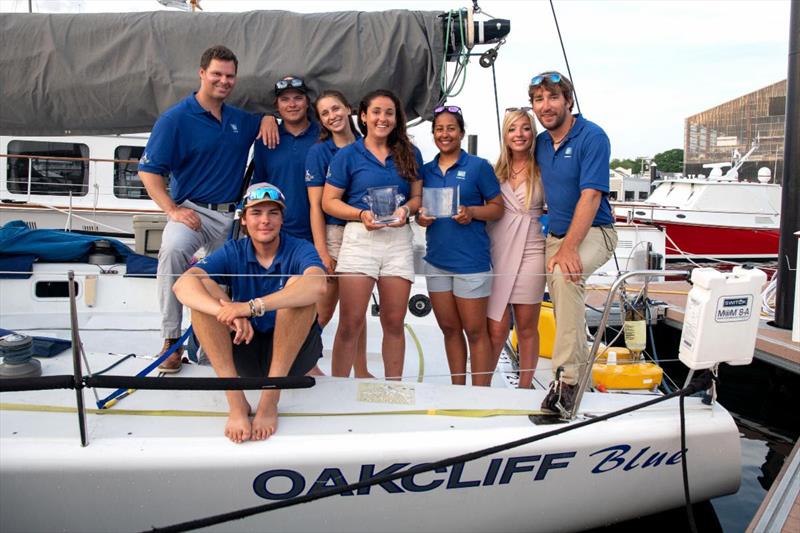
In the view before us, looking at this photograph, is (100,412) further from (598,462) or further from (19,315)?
(598,462)

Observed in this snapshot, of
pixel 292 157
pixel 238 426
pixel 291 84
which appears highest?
pixel 291 84

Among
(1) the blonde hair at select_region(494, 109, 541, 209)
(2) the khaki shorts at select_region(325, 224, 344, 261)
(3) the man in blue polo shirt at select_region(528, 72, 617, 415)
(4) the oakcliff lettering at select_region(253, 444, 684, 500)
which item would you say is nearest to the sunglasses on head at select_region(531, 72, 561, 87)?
(3) the man in blue polo shirt at select_region(528, 72, 617, 415)

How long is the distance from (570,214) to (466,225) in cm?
54

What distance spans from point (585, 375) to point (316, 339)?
1261mm

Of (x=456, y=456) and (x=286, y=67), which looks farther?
(x=286, y=67)

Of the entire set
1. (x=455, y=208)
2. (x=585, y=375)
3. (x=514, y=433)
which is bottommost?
(x=514, y=433)

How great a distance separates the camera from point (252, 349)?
3061 mm

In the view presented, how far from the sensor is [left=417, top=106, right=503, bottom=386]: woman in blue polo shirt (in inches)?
136

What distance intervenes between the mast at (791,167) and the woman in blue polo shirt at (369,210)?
14.0 feet

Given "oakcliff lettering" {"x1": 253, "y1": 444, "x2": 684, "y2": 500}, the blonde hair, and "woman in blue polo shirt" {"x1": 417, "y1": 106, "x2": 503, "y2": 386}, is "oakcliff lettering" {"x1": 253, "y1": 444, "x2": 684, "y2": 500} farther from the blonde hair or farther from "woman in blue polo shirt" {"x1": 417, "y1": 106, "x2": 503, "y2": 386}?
the blonde hair

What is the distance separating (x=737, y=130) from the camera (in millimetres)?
43281

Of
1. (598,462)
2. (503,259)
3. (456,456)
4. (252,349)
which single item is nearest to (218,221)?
(252,349)

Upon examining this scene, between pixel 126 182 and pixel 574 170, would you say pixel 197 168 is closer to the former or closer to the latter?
pixel 574 170

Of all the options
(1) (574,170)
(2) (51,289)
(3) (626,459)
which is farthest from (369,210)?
(2) (51,289)
